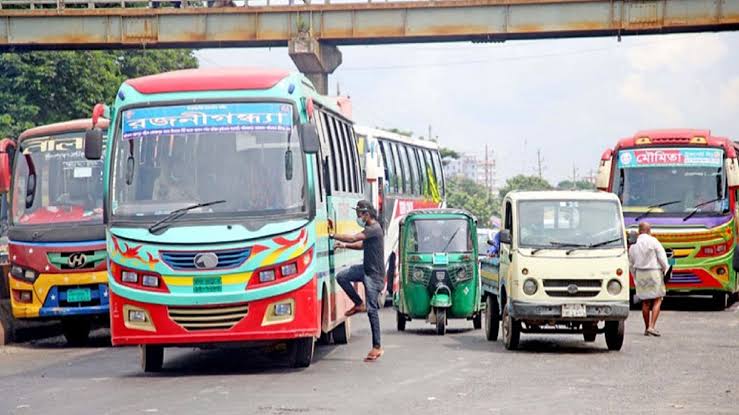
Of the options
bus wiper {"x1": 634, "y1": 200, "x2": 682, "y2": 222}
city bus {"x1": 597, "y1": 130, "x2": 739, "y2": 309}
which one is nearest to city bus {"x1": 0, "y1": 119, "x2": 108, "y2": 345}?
city bus {"x1": 597, "y1": 130, "x2": 739, "y2": 309}

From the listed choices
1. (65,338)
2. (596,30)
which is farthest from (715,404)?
(596,30)

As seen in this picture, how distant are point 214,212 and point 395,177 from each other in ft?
62.4

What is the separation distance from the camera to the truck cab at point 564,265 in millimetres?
19047

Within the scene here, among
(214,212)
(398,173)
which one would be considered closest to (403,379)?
(214,212)

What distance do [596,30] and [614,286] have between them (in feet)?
104

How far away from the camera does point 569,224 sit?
19.7 metres

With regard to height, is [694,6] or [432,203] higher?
[694,6]

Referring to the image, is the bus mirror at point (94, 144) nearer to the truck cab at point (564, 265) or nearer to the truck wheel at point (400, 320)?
the truck cab at point (564, 265)

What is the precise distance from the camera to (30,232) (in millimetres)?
21547

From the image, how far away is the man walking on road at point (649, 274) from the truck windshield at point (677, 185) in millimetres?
7246

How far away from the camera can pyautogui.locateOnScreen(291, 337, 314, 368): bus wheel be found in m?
16.5

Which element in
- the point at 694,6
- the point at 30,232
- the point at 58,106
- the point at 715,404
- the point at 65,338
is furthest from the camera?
the point at 58,106

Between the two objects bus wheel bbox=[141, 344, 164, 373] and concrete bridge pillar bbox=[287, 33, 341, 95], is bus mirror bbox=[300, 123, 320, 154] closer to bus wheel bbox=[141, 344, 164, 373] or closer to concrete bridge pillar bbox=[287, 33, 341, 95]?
bus wheel bbox=[141, 344, 164, 373]

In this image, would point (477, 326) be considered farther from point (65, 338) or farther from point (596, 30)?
point (596, 30)
